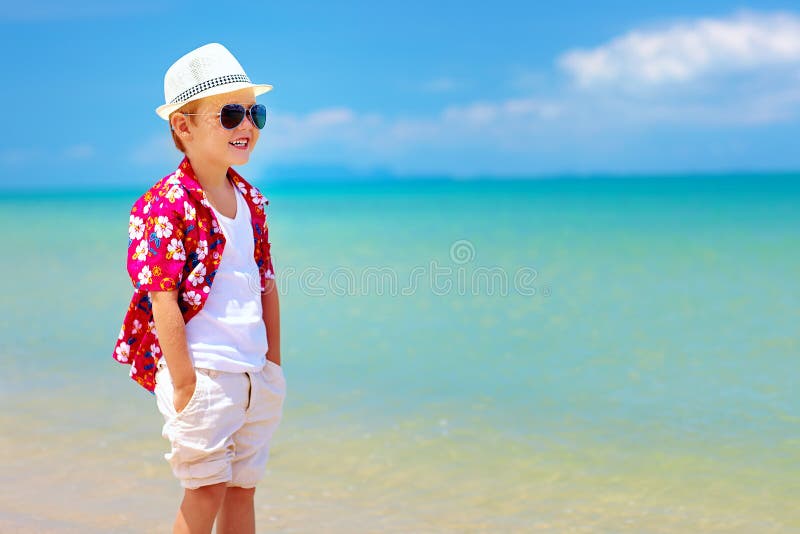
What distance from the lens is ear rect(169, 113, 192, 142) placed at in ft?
8.03

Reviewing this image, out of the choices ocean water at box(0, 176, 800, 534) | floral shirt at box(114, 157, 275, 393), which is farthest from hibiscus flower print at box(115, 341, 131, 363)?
ocean water at box(0, 176, 800, 534)

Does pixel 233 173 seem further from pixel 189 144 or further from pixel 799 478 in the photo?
pixel 799 478

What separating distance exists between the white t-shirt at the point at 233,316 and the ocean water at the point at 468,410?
1.42 m

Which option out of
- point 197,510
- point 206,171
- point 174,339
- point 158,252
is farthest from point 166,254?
point 197,510

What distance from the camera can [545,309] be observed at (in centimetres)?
911

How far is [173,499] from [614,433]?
2.59 metres

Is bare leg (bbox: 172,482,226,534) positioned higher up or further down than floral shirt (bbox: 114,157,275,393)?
further down

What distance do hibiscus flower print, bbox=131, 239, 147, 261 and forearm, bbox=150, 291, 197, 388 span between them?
0.32 feet

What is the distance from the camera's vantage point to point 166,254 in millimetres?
2234

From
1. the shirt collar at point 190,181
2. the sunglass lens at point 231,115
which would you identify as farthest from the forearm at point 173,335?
the sunglass lens at point 231,115

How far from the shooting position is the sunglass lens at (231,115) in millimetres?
2410

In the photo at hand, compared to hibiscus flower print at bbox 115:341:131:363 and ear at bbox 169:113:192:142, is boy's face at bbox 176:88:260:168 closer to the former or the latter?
ear at bbox 169:113:192:142

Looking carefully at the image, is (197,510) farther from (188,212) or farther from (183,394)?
(188,212)

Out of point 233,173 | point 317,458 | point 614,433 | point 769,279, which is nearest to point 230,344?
point 233,173
